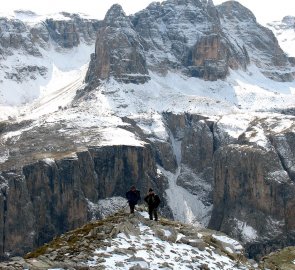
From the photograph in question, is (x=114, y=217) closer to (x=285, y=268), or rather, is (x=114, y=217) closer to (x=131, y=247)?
(x=131, y=247)

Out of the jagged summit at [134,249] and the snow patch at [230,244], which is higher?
the jagged summit at [134,249]

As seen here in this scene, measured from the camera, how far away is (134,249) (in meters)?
41.8

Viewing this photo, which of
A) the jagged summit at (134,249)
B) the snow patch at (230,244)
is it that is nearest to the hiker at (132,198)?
the jagged summit at (134,249)

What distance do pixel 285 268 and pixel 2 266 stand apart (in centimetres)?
3642

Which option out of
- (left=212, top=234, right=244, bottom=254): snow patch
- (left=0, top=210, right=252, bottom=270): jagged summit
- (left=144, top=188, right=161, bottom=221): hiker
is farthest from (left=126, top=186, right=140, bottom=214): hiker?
(left=212, top=234, right=244, bottom=254): snow patch

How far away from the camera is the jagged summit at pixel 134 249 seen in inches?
1507

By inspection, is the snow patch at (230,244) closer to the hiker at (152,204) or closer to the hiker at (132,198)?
the hiker at (152,204)

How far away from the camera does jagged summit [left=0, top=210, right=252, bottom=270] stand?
38.3 metres

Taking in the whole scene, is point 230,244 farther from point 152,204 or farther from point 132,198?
point 132,198

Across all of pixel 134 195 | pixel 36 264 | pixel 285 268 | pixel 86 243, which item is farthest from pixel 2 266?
pixel 285 268

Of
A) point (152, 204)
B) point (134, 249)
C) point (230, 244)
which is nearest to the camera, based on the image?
point (134, 249)

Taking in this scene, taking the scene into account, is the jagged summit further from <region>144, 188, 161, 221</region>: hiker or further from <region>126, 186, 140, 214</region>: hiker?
<region>144, 188, 161, 221</region>: hiker

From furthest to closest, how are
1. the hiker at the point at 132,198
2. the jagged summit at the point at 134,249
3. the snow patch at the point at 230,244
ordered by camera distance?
the hiker at the point at 132,198, the snow patch at the point at 230,244, the jagged summit at the point at 134,249

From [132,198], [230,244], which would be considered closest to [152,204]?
[132,198]
